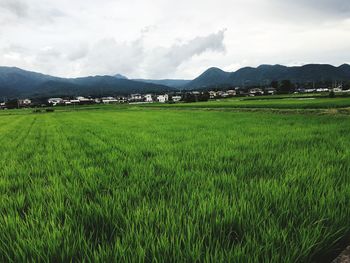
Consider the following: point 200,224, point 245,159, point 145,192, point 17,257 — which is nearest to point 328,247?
point 200,224

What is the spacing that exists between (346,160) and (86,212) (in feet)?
13.8

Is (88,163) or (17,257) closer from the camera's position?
(17,257)

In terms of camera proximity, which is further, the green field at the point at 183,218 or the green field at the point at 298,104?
the green field at the point at 298,104

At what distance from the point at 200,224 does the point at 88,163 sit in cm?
368

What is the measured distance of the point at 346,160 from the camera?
435cm

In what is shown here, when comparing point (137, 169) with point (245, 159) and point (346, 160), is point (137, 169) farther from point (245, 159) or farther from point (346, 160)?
point (346, 160)

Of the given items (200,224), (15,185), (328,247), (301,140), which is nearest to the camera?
(328,247)

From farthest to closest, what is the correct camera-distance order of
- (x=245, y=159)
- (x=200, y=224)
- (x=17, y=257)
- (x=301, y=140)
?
(x=301, y=140), (x=245, y=159), (x=200, y=224), (x=17, y=257)

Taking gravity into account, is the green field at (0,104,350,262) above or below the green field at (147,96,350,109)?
above

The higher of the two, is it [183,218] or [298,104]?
[183,218]

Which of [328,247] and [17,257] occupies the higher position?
[17,257]

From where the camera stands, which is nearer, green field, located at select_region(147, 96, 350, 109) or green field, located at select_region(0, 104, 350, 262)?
green field, located at select_region(0, 104, 350, 262)

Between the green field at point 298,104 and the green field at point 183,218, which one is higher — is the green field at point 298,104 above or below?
below

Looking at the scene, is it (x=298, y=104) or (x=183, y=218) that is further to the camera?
(x=298, y=104)
